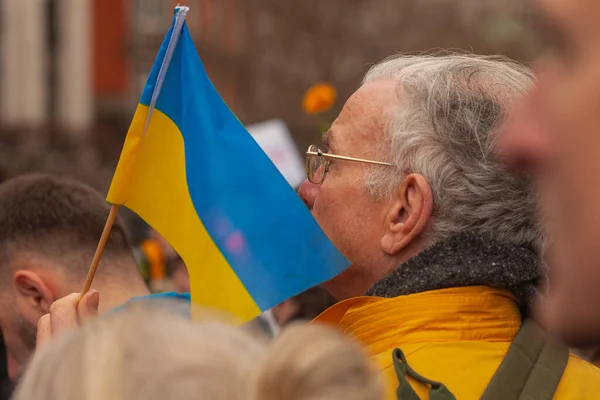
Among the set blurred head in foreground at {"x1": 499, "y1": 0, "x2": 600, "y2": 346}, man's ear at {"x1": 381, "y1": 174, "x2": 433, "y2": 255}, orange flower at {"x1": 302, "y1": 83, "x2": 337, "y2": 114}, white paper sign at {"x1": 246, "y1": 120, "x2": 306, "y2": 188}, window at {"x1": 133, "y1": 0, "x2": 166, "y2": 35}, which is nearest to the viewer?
blurred head in foreground at {"x1": 499, "y1": 0, "x2": 600, "y2": 346}

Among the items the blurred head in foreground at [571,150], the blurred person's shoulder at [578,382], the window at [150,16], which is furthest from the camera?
the window at [150,16]

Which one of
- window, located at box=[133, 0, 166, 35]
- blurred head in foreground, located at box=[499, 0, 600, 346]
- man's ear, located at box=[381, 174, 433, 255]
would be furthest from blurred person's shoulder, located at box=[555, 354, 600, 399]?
window, located at box=[133, 0, 166, 35]

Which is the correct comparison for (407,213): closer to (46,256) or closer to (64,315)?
(64,315)

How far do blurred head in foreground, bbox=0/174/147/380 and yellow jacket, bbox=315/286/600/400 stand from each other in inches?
41.5

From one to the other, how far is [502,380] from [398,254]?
424 mm

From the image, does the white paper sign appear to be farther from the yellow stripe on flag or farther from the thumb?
the thumb

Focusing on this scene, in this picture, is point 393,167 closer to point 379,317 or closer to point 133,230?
point 379,317

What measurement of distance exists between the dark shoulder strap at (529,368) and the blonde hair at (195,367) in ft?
2.18

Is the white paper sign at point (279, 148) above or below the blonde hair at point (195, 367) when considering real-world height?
below

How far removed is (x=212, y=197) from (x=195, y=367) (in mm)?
996

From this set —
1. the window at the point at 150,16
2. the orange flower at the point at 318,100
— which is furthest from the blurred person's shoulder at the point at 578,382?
the window at the point at 150,16

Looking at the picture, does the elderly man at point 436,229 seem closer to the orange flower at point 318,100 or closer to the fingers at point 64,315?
the fingers at point 64,315

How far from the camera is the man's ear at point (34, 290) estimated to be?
10.1 ft

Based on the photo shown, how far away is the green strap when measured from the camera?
201 centimetres
